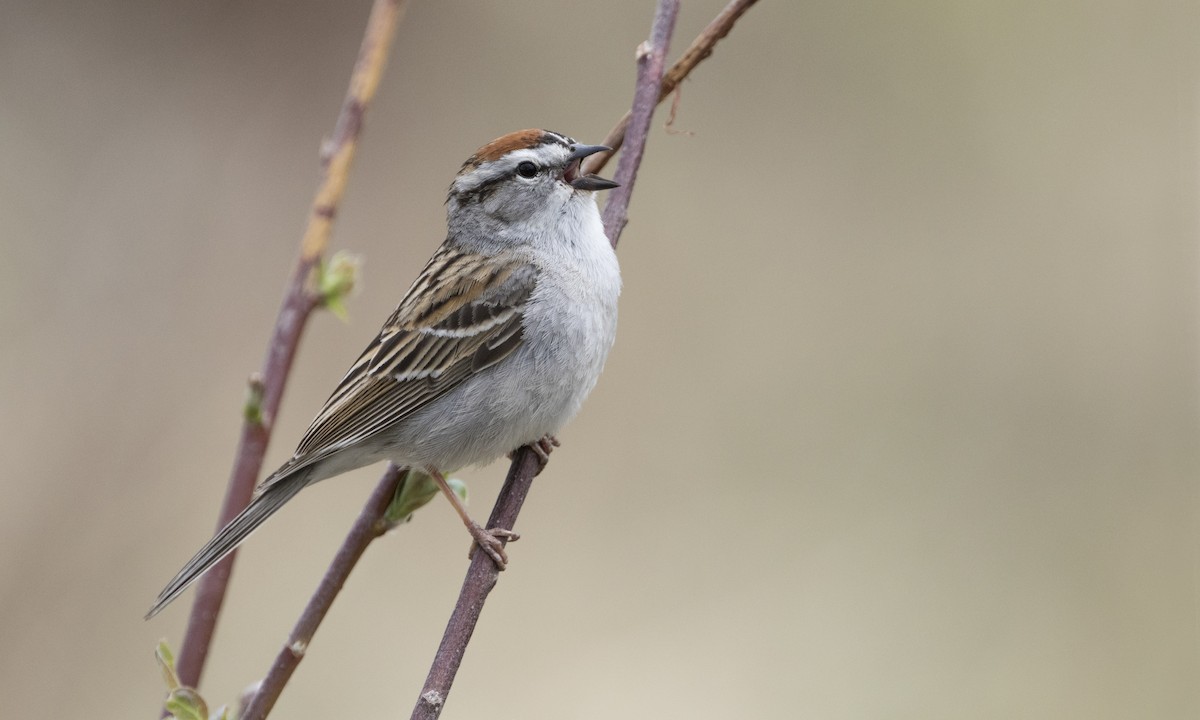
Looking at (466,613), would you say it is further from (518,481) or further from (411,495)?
(518,481)

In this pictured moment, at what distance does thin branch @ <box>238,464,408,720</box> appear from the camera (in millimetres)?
2225

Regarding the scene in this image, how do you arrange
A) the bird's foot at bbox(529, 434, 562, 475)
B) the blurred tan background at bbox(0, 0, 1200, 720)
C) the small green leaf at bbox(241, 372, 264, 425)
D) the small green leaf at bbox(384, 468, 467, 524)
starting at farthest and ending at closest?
the blurred tan background at bbox(0, 0, 1200, 720), the bird's foot at bbox(529, 434, 562, 475), the small green leaf at bbox(384, 468, 467, 524), the small green leaf at bbox(241, 372, 264, 425)

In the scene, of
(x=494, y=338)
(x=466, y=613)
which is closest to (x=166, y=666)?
(x=466, y=613)

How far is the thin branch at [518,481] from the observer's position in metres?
2.14

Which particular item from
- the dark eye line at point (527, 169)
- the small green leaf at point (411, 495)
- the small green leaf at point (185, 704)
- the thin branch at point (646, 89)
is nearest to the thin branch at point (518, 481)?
the thin branch at point (646, 89)

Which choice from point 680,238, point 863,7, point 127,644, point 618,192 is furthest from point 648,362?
point 618,192

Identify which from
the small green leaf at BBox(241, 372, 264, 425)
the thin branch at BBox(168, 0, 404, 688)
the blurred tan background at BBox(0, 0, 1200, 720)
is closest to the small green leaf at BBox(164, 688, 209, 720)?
the thin branch at BBox(168, 0, 404, 688)

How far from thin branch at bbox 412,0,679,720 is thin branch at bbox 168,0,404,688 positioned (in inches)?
20.5

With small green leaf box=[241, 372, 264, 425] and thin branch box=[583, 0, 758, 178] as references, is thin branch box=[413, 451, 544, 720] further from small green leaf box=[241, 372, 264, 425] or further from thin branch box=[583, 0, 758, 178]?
thin branch box=[583, 0, 758, 178]

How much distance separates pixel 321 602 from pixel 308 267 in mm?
716

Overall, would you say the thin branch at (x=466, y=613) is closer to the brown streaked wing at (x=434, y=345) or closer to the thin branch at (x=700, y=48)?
the brown streaked wing at (x=434, y=345)

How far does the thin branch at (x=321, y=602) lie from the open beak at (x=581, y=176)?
114 cm

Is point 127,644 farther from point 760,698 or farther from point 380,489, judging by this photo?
point 380,489

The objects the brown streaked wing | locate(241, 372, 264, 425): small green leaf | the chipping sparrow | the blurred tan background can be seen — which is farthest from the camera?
the blurred tan background
